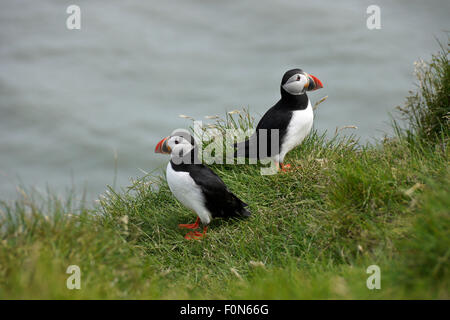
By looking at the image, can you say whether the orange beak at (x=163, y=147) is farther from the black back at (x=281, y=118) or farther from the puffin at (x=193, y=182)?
the black back at (x=281, y=118)

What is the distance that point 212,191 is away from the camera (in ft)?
13.4

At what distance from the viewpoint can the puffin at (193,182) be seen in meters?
4.08

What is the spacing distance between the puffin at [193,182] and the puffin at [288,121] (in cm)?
81

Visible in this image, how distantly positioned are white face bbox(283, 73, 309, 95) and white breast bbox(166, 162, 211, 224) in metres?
1.47

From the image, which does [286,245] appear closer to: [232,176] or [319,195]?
[319,195]

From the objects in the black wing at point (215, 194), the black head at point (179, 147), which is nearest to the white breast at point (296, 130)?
the black wing at point (215, 194)

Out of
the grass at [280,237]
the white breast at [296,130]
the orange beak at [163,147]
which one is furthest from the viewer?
the white breast at [296,130]

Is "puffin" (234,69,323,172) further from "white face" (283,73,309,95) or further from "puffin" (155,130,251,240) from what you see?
"puffin" (155,130,251,240)

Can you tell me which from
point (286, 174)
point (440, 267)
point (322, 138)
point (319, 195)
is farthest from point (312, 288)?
point (322, 138)

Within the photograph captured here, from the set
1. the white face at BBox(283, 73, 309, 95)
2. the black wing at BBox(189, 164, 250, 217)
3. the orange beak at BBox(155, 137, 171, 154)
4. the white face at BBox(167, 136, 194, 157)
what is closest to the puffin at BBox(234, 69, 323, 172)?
the white face at BBox(283, 73, 309, 95)

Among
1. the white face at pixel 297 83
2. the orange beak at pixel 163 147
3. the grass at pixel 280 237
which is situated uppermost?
the white face at pixel 297 83

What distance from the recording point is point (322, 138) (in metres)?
5.34

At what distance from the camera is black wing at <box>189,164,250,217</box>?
13.4 feet

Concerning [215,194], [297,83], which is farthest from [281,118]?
[215,194]
